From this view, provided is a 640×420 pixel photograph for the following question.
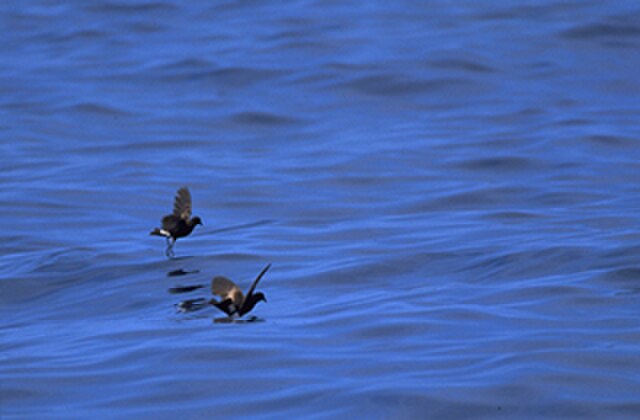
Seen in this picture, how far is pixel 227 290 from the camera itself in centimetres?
971

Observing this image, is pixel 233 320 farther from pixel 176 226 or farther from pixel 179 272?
pixel 176 226

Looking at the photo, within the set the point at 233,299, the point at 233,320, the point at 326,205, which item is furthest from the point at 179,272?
the point at 326,205

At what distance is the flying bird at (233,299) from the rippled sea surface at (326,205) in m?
0.21

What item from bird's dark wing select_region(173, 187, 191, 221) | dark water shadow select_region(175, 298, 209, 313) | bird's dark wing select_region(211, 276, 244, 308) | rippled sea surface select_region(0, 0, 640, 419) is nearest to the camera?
rippled sea surface select_region(0, 0, 640, 419)

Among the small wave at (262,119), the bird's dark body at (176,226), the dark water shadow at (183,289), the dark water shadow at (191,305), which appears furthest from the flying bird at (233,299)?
the small wave at (262,119)

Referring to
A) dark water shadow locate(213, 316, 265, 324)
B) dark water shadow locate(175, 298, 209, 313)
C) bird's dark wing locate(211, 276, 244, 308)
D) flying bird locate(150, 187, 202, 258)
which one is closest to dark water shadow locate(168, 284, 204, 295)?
dark water shadow locate(175, 298, 209, 313)

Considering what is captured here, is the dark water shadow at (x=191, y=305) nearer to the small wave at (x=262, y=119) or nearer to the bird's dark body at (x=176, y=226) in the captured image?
the bird's dark body at (x=176, y=226)

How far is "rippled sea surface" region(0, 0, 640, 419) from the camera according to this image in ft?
25.5

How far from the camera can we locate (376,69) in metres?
21.9

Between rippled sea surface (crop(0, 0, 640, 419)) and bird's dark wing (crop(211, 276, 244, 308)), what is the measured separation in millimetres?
250

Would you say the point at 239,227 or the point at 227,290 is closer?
the point at 227,290

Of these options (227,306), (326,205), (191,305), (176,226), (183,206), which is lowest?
(191,305)

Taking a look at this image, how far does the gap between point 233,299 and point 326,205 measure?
554cm

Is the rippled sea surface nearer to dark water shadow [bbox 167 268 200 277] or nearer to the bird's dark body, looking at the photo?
dark water shadow [bbox 167 268 200 277]
